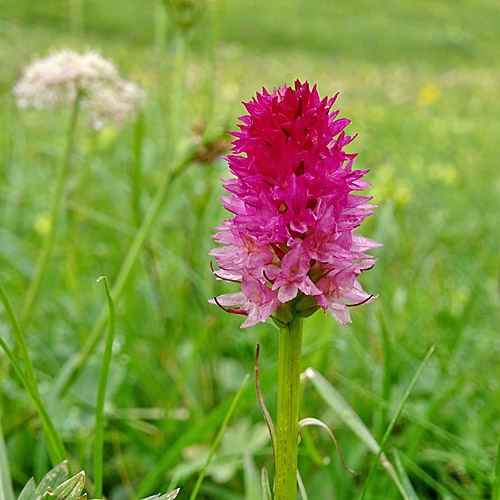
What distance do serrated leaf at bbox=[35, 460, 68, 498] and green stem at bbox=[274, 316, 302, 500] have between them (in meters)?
0.19

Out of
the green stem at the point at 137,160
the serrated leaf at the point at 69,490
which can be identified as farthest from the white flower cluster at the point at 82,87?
the serrated leaf at the point at 69,490

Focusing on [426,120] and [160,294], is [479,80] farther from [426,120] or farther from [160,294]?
[160,294]

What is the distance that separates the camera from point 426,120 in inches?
244

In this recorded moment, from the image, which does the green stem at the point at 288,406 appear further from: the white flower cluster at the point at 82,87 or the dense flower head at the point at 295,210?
the white flower cluster at the point at 82,87

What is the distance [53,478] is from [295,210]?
0.32 meters

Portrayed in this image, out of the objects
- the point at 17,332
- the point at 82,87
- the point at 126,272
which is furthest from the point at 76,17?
the point at 17,332

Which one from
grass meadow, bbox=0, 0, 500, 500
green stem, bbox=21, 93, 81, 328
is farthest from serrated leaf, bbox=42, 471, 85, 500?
green stem, bbox=21, 93, 81, 328

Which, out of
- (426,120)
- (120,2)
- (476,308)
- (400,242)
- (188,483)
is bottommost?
(188,483)

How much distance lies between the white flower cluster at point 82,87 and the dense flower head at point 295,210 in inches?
31.5

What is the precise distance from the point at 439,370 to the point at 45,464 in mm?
887

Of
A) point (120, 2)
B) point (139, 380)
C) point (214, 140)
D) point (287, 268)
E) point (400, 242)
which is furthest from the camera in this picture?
point (120, 2)

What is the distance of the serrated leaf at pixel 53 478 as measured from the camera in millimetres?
568

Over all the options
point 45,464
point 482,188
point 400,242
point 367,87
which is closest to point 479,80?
point 367,87

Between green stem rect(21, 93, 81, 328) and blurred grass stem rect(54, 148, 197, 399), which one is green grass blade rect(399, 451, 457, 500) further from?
green stem rect(21, 93, 81, 328)
